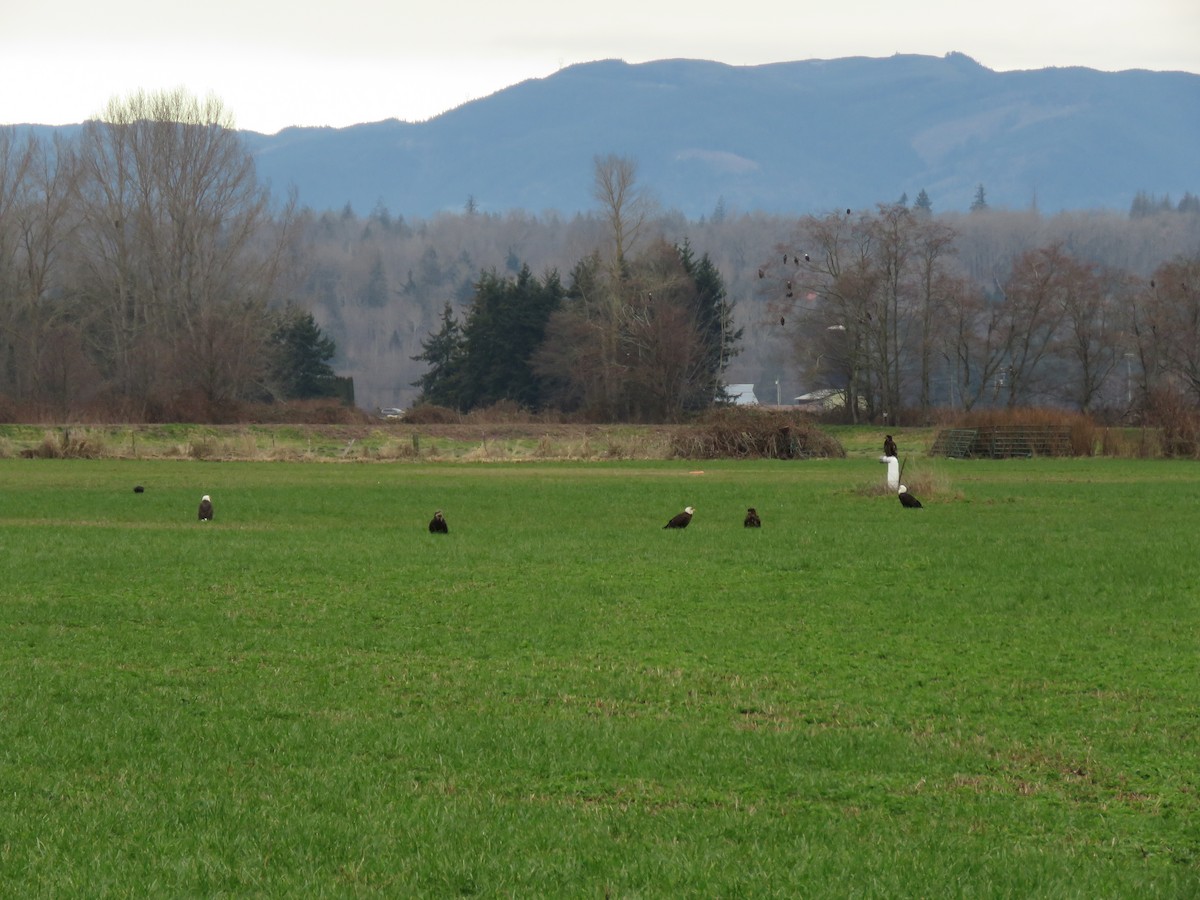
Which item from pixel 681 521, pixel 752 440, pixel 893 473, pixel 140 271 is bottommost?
pixel 681 521

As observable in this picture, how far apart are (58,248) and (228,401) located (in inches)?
882

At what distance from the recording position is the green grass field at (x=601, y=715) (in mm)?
6816

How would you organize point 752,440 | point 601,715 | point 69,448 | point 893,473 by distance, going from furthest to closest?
point 752,440
point 69,448
point 893,473
point 601,715

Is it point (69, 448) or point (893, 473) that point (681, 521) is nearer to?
point (893, 473)

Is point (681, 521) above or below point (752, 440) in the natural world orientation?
below

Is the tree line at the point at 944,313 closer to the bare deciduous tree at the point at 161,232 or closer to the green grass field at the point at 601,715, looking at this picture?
the bare deciduous tree at the point at 161,232

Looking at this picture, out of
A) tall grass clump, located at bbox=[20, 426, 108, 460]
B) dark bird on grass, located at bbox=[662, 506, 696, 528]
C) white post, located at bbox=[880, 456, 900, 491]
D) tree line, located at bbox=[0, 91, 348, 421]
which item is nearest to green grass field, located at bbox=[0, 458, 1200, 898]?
→ dark bird on grass, located at bbox=[662, 506, 696, 528]

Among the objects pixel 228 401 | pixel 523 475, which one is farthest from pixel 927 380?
pixel 523 475

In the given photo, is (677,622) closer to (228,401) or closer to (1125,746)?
(1125,746)

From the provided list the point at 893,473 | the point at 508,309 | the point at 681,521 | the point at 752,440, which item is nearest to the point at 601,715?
the point at 681,521

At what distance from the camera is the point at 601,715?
34.0 ft

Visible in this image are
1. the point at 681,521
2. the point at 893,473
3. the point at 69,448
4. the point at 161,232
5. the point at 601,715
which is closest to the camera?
the point at 601,715

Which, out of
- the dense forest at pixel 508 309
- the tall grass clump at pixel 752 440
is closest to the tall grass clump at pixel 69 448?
the dense forest at pixel 508 309

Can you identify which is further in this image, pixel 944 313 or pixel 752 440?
pixel 944 313
